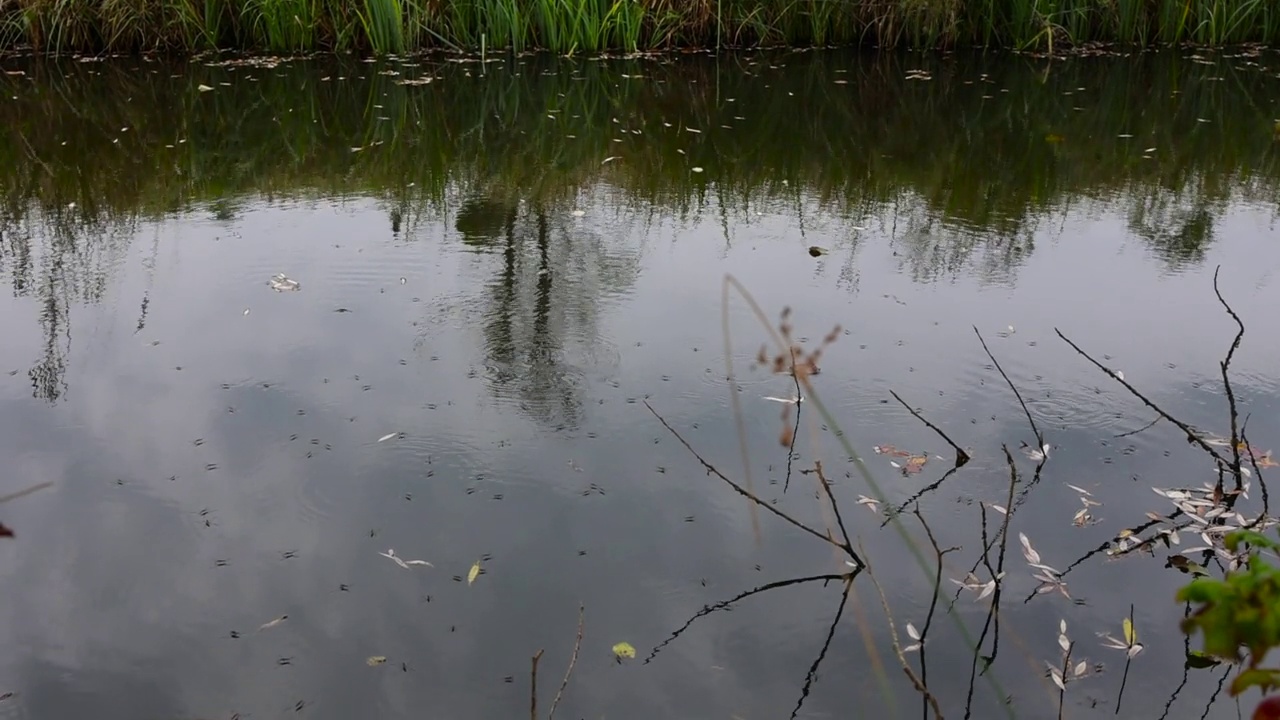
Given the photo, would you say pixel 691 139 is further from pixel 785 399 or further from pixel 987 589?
pixel 987 589

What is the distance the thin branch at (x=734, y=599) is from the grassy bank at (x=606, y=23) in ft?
22.2

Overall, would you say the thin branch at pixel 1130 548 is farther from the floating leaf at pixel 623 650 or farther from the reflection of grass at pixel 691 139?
the reflection of grass at pixel 691 139

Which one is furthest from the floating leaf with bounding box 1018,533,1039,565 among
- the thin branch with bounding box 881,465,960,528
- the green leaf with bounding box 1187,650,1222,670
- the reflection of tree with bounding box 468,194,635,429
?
the reflection of tree with bounding box 468,194,635,429

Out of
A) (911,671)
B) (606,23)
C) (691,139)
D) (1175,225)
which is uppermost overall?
(606,23)

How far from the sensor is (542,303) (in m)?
4.07

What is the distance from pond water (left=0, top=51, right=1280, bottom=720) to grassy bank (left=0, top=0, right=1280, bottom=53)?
2153mm

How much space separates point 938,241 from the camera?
4.79m

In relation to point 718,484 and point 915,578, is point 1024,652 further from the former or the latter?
point 718,484

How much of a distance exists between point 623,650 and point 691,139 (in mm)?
4622

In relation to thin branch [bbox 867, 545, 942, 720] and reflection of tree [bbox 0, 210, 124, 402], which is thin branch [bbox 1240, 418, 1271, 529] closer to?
thin branch [bbox 867, 545, 942, 720]

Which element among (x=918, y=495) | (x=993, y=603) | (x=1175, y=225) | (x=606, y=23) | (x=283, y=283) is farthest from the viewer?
(x=606, y=23)

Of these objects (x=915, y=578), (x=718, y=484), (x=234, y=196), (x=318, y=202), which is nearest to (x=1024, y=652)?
(x=915, y=578)

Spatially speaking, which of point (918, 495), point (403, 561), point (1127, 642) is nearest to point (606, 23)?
point (918, 495)

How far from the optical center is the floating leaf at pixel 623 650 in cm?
232
